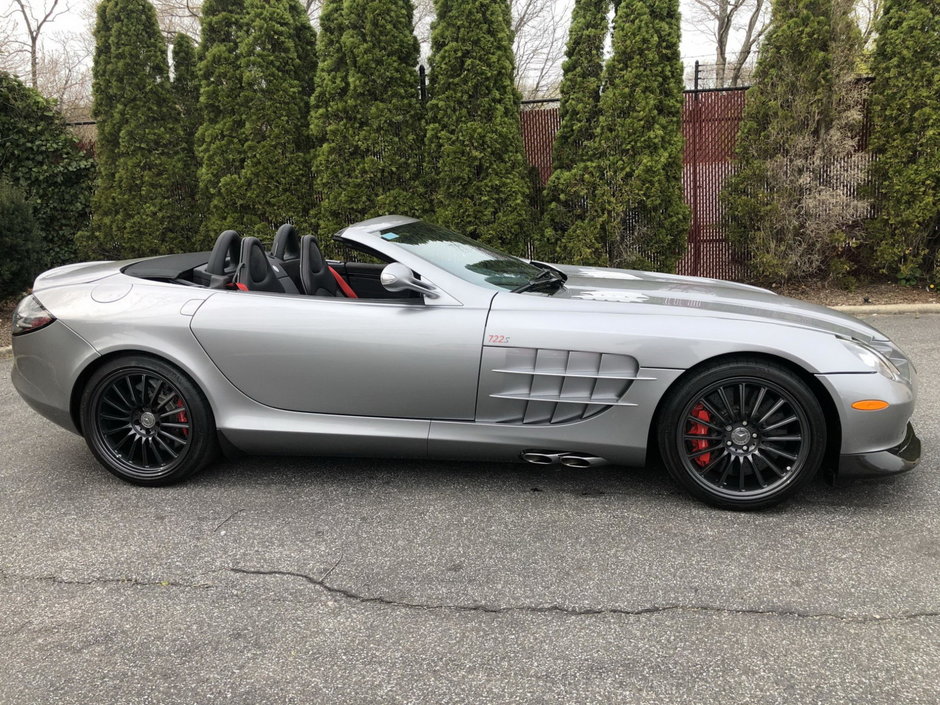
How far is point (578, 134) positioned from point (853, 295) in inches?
150

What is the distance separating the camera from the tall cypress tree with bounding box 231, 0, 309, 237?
341 inches

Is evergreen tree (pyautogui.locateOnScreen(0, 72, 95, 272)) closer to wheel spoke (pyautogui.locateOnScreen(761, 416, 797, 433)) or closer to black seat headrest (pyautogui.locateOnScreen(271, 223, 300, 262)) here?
black seat headrest (pyautogui.locateOnScreen(271, 223, 300, 262))

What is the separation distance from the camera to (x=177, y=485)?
3.76m

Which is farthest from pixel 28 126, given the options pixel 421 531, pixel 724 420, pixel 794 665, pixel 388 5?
pixel 794 665

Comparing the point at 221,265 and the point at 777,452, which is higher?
the point at 221,265

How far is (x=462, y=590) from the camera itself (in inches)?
106

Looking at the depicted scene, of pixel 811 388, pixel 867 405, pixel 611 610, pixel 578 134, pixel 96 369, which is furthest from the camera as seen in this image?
pixel 578 134

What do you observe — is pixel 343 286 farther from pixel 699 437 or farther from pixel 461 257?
pixel 699 437

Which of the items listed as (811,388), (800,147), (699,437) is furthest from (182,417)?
(800,147)

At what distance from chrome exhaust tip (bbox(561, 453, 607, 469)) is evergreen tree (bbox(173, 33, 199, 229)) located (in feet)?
24.6

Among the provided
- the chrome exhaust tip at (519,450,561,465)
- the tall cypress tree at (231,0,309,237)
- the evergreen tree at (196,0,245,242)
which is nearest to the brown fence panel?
the tall cypress tree at (231,0,309,237)

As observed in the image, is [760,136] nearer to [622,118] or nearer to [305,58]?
[622,118]

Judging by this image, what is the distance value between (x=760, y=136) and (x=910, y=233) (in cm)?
205

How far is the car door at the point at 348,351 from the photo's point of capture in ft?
11.0
